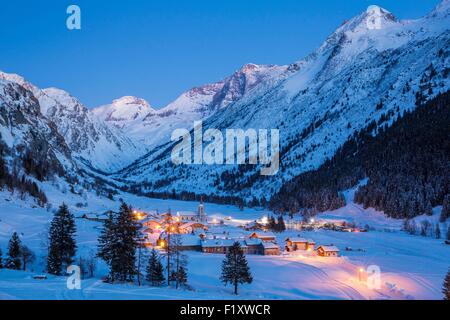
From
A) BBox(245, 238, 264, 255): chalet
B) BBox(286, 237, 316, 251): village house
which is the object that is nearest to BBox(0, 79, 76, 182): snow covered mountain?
BBox(245, 238, 264, 255): chalet

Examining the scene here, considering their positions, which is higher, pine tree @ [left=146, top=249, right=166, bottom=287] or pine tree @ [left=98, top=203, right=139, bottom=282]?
pine tree @ [left=98, top=203, right=139, bottom=282]

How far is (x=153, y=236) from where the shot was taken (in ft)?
286

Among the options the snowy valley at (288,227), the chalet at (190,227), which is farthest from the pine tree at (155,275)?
the chalet at (190,227)

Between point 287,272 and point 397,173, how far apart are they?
113 metres

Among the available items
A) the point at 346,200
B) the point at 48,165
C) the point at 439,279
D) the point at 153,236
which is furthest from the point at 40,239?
the point at 346,200

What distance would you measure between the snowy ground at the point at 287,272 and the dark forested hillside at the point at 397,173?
36314 millimetres

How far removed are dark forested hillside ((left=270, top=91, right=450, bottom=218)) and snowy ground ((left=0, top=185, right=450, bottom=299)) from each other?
3631 cm

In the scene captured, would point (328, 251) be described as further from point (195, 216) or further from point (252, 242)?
point (195, 216)

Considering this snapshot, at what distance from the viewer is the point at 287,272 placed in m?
54.4

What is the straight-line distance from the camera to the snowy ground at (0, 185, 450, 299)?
2819 cm

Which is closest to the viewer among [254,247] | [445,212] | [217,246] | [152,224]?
[217,246]

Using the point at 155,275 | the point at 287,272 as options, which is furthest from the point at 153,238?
the point at 155,275

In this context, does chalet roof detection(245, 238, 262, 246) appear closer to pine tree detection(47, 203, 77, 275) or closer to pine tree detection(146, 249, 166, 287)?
pine tree detection(146, 249, 166, 287)
